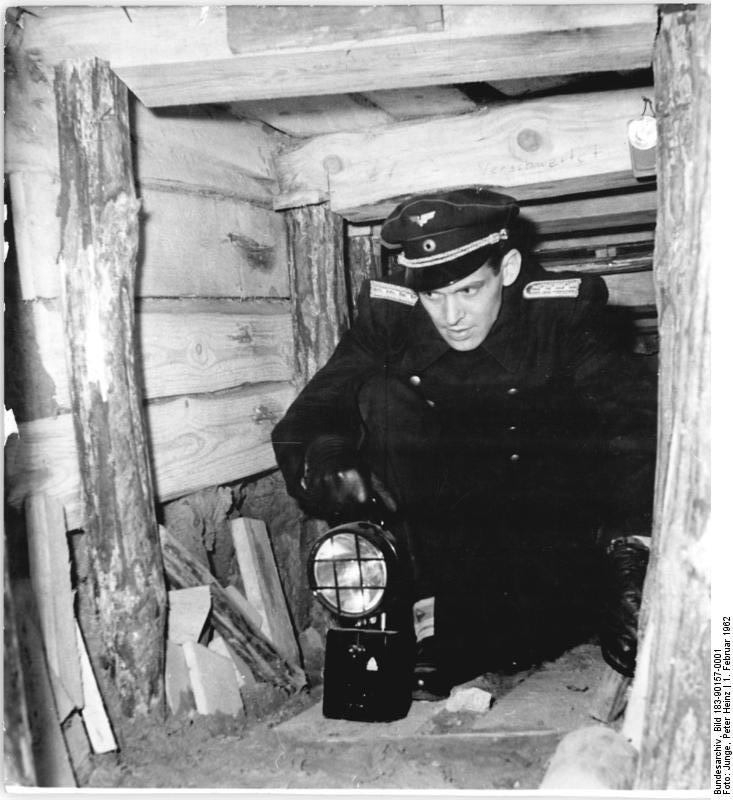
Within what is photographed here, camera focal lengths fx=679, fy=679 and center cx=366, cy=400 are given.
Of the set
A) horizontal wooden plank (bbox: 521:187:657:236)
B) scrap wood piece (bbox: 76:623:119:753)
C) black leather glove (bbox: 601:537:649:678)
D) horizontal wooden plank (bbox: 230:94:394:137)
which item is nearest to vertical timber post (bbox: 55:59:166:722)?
scrap wood piece (bbox: 76:623:119:753)

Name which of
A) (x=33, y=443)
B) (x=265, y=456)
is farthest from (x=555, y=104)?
(x=33, y=443)

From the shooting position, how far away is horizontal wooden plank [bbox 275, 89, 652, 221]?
2.12 m

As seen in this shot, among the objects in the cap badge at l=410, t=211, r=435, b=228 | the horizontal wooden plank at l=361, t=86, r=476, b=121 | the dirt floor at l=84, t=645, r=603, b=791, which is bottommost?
the dirt floor at l=84, t=645, r=603, b=791

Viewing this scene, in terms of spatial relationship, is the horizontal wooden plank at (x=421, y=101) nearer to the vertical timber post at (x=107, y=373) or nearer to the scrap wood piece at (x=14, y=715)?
the vertical timber post at (x=107, y=373)

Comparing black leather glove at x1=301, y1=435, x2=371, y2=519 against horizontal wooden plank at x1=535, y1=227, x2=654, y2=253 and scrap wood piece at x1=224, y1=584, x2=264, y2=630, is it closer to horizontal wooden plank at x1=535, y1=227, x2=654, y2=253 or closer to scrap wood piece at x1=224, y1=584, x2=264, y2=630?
scrap wood piece at x1=224, y1=584, x2=264, y2=630

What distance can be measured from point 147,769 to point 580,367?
1640 millimetres

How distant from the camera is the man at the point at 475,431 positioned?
2078mm

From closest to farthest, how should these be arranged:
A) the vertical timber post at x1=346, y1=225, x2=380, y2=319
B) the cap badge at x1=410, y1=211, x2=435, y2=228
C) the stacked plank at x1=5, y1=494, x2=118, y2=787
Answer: the stacked plank at x1=5, y1=494, x2=118, y2=787 → the cap badge at x1=410, y1=211, x2=435, y2=228 → the vertical timber post at x1=346, y1=225, x2=380, y2=319

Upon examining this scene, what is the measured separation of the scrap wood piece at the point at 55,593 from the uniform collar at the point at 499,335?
3.87ft

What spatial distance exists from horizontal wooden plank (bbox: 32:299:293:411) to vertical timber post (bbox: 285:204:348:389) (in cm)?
7

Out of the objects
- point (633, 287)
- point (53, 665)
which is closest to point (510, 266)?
point (633, 287)

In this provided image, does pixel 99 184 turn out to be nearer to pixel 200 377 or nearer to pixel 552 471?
pixel 200 377

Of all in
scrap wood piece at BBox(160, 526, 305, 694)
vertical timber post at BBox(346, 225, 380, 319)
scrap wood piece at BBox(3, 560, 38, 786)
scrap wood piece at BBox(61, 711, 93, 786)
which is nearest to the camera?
scrap wood piece at BBox(3, 560, 38, 786)

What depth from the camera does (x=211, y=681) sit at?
6.48ft
